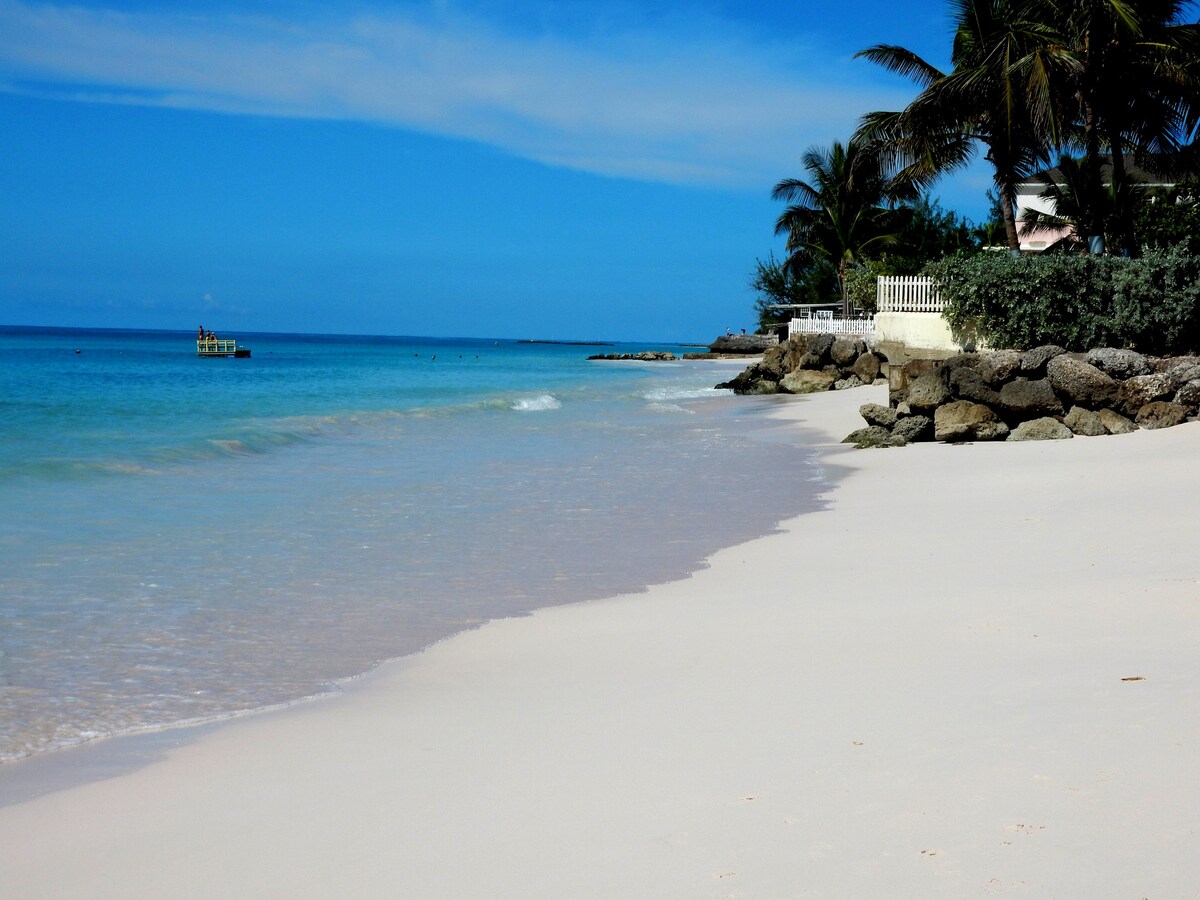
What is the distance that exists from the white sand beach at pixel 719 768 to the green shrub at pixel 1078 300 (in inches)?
568

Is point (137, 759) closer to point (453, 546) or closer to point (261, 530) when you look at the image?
point (453, 546)

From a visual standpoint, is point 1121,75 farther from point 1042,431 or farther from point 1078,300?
point 1042,431

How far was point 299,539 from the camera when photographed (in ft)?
29.7

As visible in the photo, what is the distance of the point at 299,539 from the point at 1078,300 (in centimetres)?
1674

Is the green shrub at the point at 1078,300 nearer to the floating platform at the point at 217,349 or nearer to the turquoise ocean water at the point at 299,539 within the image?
the turquoise ocean water at the point at 299,539

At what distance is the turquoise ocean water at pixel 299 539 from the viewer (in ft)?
17.9

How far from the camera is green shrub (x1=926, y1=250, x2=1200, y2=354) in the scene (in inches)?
745

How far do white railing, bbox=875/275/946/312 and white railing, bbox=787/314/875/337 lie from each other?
223 inches

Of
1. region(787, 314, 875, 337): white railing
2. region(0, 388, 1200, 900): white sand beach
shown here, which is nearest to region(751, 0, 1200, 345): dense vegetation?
region(787, 314, 875, 337): white railing

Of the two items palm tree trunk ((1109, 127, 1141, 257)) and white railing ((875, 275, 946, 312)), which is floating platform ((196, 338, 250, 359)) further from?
palm tree trunk ((1109, 127, 1141, 257))

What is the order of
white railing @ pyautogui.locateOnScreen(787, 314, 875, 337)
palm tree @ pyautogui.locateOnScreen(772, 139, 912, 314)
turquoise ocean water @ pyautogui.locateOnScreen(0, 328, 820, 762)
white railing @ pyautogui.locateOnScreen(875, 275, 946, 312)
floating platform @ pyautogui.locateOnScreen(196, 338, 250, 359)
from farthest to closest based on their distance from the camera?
floating platform @ pyautogui.locateOnScreen(196, 338, 250, 359) < palm tree @ pyautogui.locateOnScreen(772, 139, 912, 314) < white railing @ pyautogui.locateOnScreen(787, 314, 875, 337) < white railing @ pyautogui.locateOnScreen(875, 275, 946, 312) < turquoise ocean water @ pyautogui.locateOnScreen(0, 328, 820, 762)

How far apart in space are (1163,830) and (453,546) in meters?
6.43

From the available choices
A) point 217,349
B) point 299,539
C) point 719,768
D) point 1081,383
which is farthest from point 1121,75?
point 217,349

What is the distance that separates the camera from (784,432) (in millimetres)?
18641
